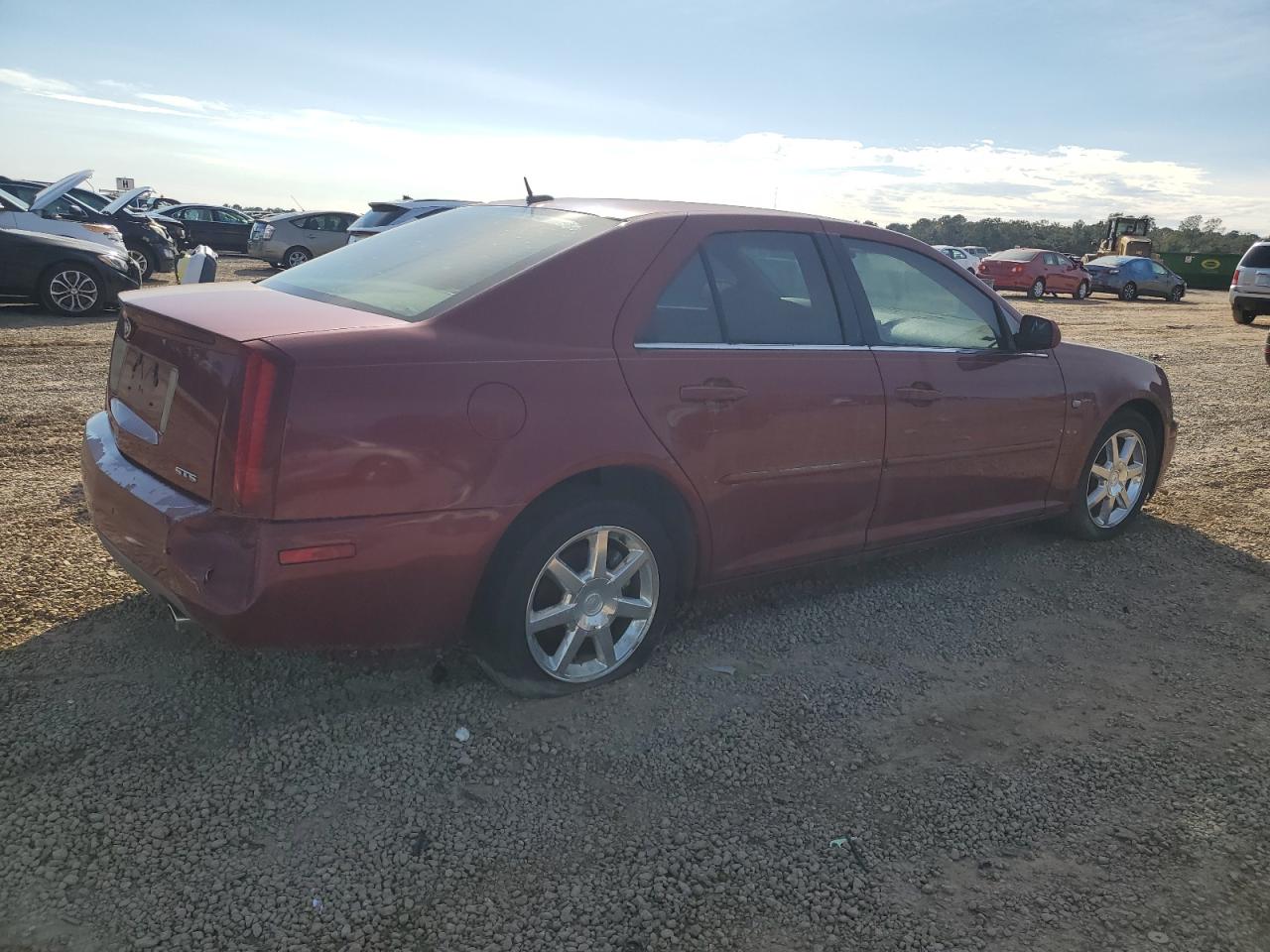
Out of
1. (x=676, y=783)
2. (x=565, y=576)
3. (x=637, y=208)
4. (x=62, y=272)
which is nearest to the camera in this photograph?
(x=676, y=783)

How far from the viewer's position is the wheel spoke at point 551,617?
3051mm

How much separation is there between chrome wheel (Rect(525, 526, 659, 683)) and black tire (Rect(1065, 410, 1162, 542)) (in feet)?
9.01

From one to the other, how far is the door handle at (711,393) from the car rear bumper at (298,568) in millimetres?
768

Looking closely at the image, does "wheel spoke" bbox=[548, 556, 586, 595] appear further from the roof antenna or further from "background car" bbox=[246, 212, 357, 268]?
"background car" bbox=[246, 212, 357, 268]

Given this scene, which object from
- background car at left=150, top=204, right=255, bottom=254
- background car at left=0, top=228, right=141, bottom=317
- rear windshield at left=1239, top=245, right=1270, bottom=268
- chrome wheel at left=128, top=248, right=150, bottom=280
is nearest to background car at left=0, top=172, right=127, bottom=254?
background car at left=0, top=228, right=141, bottom=317

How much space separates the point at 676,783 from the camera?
278 centimetres

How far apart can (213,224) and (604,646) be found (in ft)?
85.2

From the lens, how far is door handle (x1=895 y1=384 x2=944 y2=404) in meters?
3.85

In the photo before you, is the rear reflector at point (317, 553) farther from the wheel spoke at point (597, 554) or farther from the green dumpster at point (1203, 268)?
the green dumpster at point (1203, 268)

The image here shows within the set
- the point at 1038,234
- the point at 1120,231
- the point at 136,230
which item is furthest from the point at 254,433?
the point at 1038,234

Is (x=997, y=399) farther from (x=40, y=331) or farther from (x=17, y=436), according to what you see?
(x=40, y=331)

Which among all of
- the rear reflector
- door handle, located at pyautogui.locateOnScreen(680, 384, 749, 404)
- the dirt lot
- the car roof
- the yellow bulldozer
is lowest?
the dirt lot

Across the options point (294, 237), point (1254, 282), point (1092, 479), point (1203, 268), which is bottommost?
point (1092, 479)

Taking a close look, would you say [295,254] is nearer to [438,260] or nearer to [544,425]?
[438,260]
